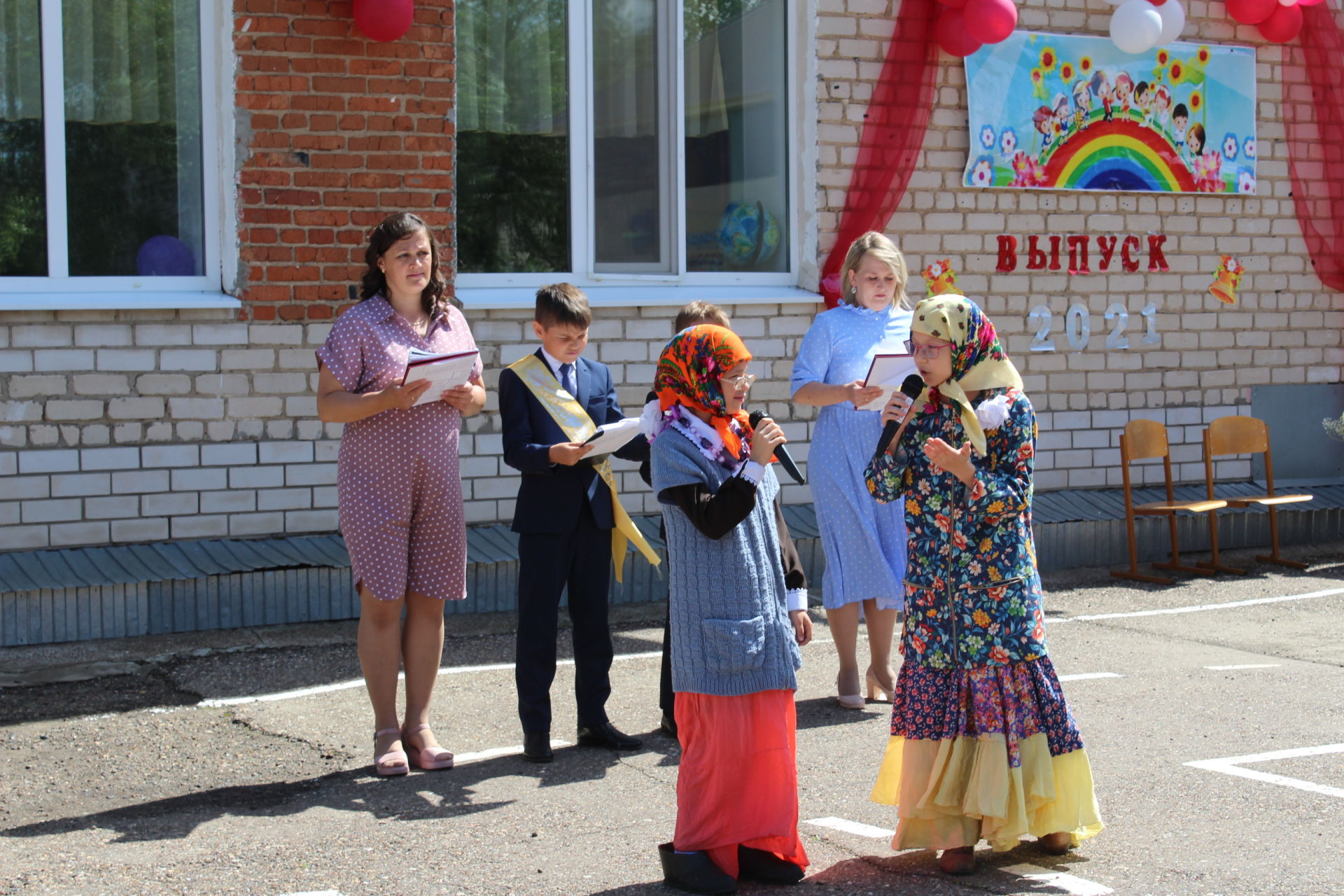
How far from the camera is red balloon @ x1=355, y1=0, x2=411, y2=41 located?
7617 mm

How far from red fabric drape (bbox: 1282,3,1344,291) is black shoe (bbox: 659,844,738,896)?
27.1 ft

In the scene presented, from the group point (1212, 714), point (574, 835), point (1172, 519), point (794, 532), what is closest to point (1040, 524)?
point (1172, 519)

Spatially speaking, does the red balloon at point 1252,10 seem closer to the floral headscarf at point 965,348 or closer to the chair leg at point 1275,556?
the chair leg at point 1275,556

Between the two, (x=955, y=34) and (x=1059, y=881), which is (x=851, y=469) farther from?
(x=955, y=34)

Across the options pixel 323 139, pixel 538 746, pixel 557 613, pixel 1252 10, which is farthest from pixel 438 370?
pixel 1252 10

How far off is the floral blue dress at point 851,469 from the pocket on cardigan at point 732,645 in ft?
6.37

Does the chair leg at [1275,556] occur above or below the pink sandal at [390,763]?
above

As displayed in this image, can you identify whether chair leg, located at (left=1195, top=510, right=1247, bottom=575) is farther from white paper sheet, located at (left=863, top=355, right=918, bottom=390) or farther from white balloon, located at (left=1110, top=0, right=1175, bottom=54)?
white paper sheet, located at (left=863, top=355, right=918, bottom=390)


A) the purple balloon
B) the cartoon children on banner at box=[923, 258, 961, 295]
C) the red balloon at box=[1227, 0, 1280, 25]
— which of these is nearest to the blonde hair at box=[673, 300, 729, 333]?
the purple balloon

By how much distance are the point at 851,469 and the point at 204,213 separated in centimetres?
389

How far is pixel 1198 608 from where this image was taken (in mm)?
8289

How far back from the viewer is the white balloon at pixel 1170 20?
9.50m

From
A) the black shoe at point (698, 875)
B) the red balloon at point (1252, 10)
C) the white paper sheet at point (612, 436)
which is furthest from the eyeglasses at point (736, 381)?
the red balloon at point (1252, 10)

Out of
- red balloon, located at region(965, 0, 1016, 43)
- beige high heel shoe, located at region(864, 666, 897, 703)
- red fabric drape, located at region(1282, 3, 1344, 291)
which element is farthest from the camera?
red fabric drape, located at region(1282, 3, 1344, 291)
